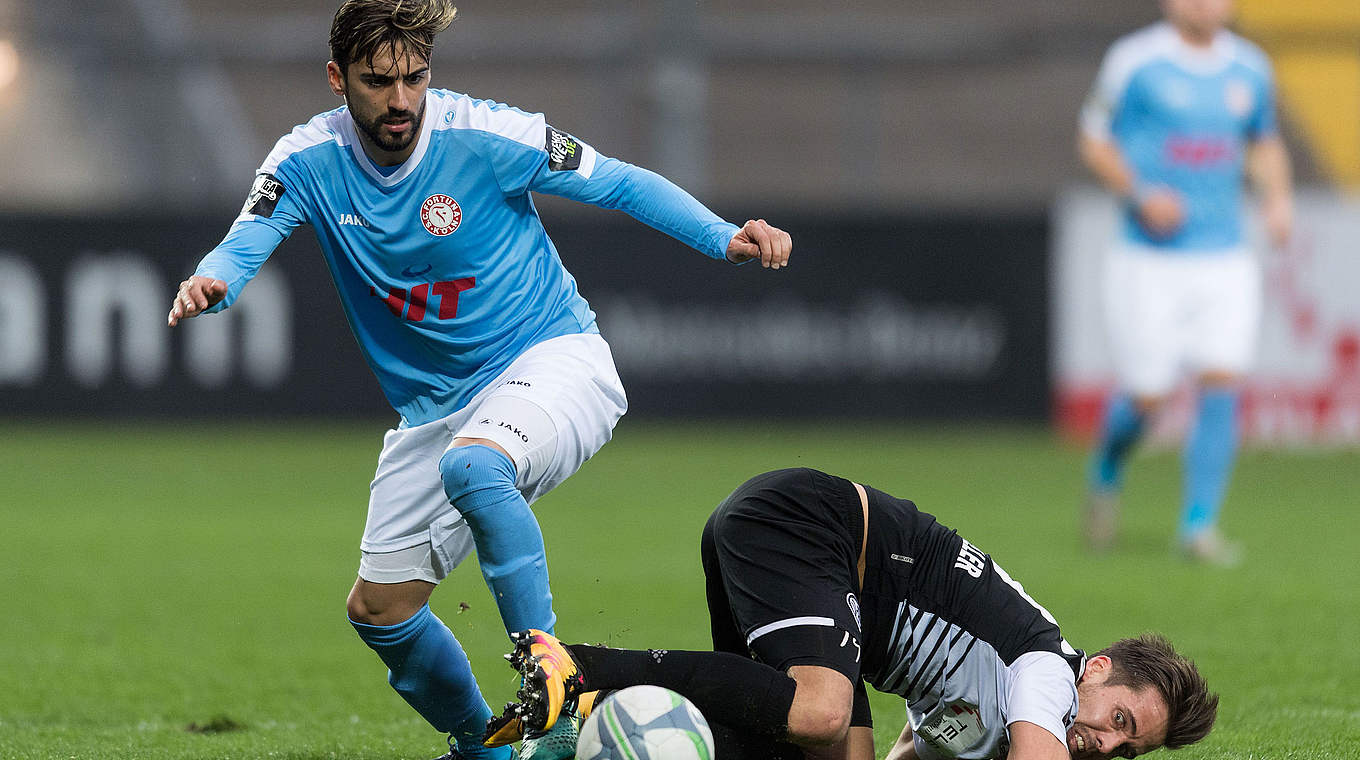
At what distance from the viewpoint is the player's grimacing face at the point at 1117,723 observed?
377 centimetres

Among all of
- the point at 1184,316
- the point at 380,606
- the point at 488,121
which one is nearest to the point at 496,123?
the point at 488,121

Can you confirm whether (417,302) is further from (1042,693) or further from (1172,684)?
(1172,684)

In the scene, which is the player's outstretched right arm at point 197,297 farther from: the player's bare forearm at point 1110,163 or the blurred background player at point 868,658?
the player's bare forearm at point 1110,163

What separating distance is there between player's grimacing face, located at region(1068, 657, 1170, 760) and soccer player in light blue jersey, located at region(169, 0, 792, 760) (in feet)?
4.24

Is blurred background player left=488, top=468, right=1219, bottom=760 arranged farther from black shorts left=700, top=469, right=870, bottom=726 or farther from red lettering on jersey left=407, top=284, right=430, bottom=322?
red lettering on jersey left=407, top=284, right=430, bottom=322

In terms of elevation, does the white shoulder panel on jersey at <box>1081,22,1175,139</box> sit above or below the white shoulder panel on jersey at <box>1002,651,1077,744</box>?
above

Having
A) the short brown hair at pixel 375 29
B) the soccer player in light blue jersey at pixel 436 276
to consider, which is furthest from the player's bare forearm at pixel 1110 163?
the short brown hair at pixel 375 29

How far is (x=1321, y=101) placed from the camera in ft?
48.3

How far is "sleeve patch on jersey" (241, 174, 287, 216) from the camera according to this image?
4.06 metres

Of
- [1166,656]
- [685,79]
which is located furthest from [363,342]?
[685,79]

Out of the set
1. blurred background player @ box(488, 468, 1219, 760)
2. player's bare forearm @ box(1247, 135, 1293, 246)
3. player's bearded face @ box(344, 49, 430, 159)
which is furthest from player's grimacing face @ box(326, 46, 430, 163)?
player's bare forearm @ box(1247, 135, 1293, 246)

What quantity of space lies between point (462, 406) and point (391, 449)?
0.69ft

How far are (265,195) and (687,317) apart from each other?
29.0ft

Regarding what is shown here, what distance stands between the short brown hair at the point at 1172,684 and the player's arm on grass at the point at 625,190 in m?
1.26
